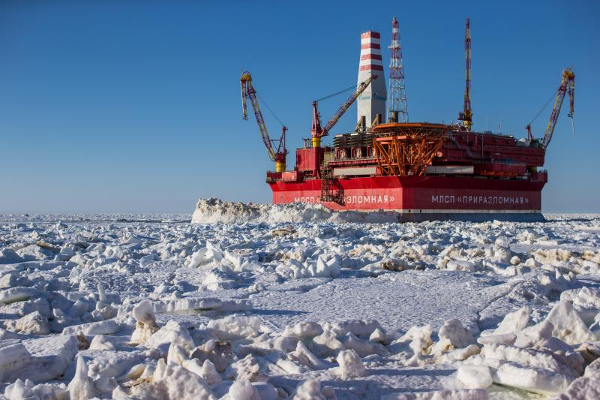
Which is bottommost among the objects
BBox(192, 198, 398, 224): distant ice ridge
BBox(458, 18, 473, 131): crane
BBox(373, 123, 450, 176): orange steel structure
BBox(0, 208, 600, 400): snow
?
BBox(192, 198, 398, 224): distant ice ridge

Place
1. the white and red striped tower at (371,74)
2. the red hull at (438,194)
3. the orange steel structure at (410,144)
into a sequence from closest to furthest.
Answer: the orange steel structure at (410,144), the red hull at (438,194), the white and red striped tower at (371,74)

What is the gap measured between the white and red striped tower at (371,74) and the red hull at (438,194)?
1025cm

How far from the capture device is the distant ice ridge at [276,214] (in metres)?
28.4

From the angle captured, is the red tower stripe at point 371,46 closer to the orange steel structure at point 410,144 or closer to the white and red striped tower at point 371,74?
the white and red striped tower at point 371,74

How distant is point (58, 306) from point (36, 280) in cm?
147

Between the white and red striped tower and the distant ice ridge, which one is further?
the white and red striped tower

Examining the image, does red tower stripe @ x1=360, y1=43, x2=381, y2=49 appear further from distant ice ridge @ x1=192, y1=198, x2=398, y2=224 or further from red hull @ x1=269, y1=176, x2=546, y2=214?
distant ice ridge @ x1=192, y1=198, x2=398, y2=224

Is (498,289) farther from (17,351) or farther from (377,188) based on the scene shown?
(377,188)

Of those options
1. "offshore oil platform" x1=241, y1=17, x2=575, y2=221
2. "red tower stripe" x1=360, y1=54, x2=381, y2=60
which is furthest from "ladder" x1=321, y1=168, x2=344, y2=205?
"red tower stripe" x1=360, y1=54, x2=381, y2=60

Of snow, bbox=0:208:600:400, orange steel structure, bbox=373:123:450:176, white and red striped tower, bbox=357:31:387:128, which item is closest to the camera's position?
snow, bbox=0:208:600:400

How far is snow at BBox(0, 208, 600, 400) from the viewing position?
2.61 meters

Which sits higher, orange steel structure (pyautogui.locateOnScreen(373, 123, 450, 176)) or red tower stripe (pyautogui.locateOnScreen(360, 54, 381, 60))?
red tower stripe (pyautogui.locateOnScreen(360, 54, 381, 60))

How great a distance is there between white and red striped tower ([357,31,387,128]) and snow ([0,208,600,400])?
1455 inches

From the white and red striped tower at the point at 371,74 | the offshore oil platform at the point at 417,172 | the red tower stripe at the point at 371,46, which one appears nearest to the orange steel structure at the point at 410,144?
the offshore oil platform at the point at 417,172
